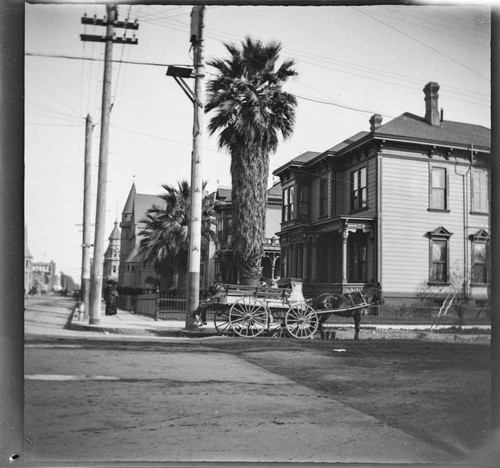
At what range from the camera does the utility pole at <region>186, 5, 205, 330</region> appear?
5773 millimetres

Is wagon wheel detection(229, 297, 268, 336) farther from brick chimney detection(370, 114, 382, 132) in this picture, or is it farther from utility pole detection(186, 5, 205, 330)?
brick chimney detection(370, 114, 382, 132)

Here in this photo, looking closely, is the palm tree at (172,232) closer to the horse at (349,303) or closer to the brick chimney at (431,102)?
the horse at (349,303)

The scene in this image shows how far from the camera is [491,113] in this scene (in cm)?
532

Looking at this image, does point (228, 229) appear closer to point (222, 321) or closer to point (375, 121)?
point (375, 121)

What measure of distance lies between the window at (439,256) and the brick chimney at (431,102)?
1.22m

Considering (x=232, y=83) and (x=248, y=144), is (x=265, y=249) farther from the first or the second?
(x=232, y=83)

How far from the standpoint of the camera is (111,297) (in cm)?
1414

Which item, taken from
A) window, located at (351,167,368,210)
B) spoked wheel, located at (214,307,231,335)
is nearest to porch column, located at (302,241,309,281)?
window, located at (351,167,368,210)

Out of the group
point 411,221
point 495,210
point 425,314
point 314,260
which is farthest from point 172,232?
point 495,210

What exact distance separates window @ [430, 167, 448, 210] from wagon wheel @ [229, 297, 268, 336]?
4.51m

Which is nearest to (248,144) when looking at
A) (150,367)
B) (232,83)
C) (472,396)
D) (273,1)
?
(232,83)

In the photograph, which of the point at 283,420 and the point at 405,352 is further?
the point at 405,352

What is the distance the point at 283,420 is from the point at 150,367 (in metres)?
1.76

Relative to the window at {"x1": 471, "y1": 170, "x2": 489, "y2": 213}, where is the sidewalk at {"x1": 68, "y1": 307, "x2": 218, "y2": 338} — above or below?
below
